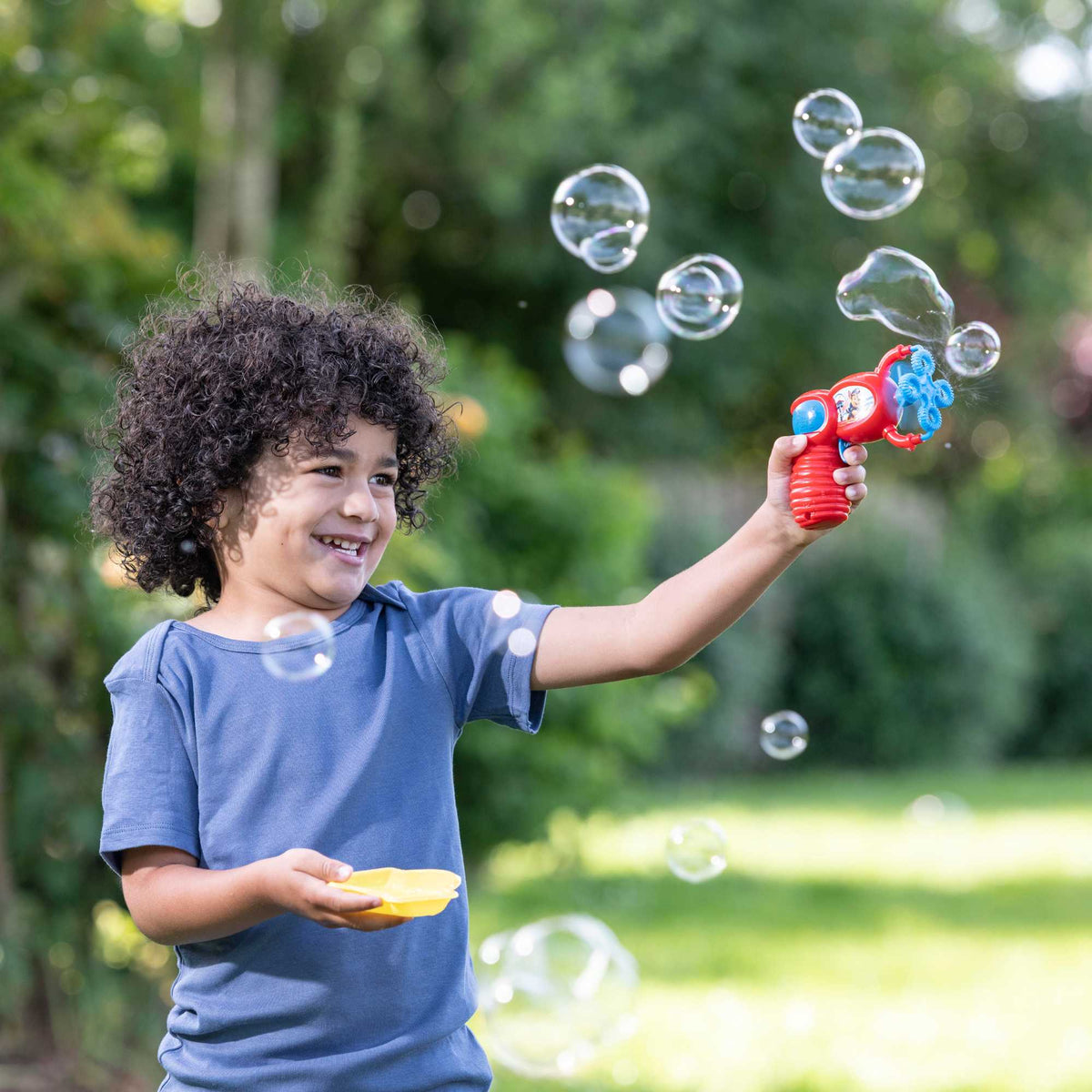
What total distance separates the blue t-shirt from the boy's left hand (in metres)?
0.36

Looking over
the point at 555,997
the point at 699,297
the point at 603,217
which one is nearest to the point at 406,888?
the point at 699,297

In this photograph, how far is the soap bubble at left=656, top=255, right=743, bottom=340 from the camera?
2646mm

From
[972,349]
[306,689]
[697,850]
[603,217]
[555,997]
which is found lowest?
[555,997]

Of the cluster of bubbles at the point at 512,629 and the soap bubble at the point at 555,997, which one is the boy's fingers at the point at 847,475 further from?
the soap bubble at the point at 555,997

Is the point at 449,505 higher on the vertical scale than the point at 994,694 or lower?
higher

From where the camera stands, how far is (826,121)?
9.53 feet

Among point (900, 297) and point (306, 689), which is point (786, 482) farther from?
point (900, 297)

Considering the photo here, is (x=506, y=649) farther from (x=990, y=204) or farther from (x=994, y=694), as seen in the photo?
(x=990, y=204)

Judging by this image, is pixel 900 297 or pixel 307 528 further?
pixel 900 297

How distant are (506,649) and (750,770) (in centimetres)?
931

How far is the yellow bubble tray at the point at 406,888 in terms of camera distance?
4.81 ft

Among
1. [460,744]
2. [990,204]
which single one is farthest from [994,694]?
[460,744]

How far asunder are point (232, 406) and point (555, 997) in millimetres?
1626

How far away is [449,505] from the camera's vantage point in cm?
529
